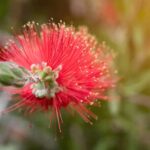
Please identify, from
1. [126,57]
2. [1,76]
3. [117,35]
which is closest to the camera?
[1,76]

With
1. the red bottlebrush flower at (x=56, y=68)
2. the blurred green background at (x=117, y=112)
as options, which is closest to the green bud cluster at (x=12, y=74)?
the red bottlebrush flower at (x=56, y=68)

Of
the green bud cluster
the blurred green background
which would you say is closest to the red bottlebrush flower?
the green bud cluster

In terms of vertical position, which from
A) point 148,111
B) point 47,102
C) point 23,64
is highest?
point 148,111

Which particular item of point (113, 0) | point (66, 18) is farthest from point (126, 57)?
point (66, 18)

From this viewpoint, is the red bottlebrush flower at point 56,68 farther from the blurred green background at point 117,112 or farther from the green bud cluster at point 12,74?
the blurred green background at point 117,112

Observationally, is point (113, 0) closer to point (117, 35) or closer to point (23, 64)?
point (117, 35)

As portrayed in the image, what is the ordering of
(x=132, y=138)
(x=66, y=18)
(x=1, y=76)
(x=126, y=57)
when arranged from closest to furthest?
1. (x=1, y=76)
2. (x=132, y=138)
3. (x=126, y=57)
4. (x=66, y=18)
